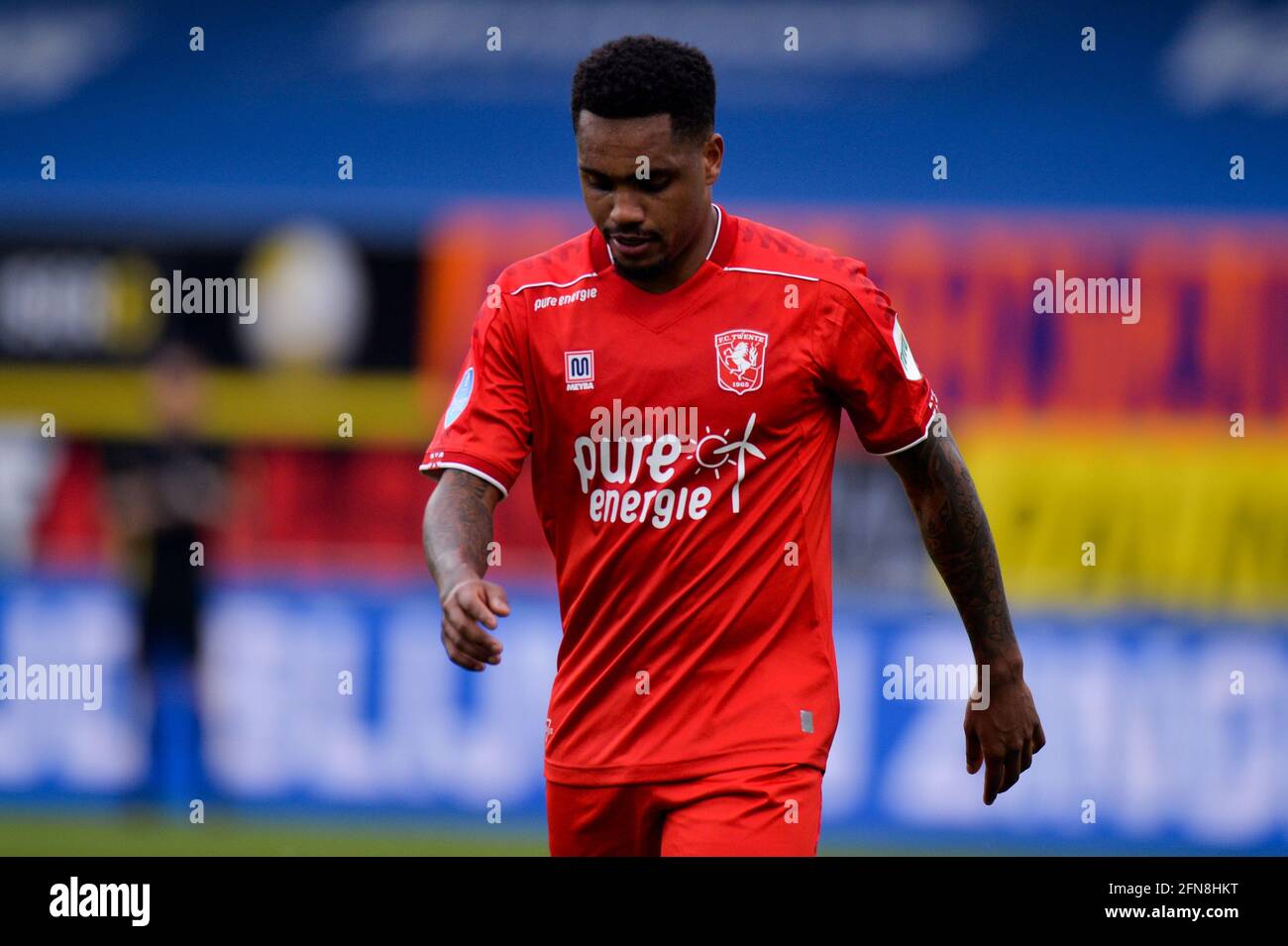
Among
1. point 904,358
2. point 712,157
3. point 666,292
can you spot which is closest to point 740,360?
point 666,292

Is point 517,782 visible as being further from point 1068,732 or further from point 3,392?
point 3,392

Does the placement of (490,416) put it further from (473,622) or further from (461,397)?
(473,622)

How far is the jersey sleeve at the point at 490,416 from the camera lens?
13.8 feet

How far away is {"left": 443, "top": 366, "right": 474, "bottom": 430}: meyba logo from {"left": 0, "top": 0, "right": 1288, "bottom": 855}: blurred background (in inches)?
215

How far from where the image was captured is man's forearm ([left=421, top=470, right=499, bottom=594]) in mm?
3904

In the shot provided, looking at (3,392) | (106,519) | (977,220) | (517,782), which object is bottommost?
(517,782)

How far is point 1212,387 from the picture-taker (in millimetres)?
9750

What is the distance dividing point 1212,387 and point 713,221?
6067 millimetres

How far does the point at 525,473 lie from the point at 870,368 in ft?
18.5

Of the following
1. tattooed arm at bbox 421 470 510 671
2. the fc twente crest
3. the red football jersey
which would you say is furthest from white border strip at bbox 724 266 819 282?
tattooed arm at bbox 421 470 510 671

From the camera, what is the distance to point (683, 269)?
429 cm

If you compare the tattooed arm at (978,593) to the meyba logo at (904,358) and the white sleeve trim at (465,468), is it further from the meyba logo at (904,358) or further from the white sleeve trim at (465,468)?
the white sleeve trim at (465,468)

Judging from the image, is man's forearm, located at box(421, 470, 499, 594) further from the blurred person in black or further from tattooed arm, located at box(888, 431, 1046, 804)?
the blurred person in black

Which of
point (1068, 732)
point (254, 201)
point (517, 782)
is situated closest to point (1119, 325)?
point (1068, 732)
